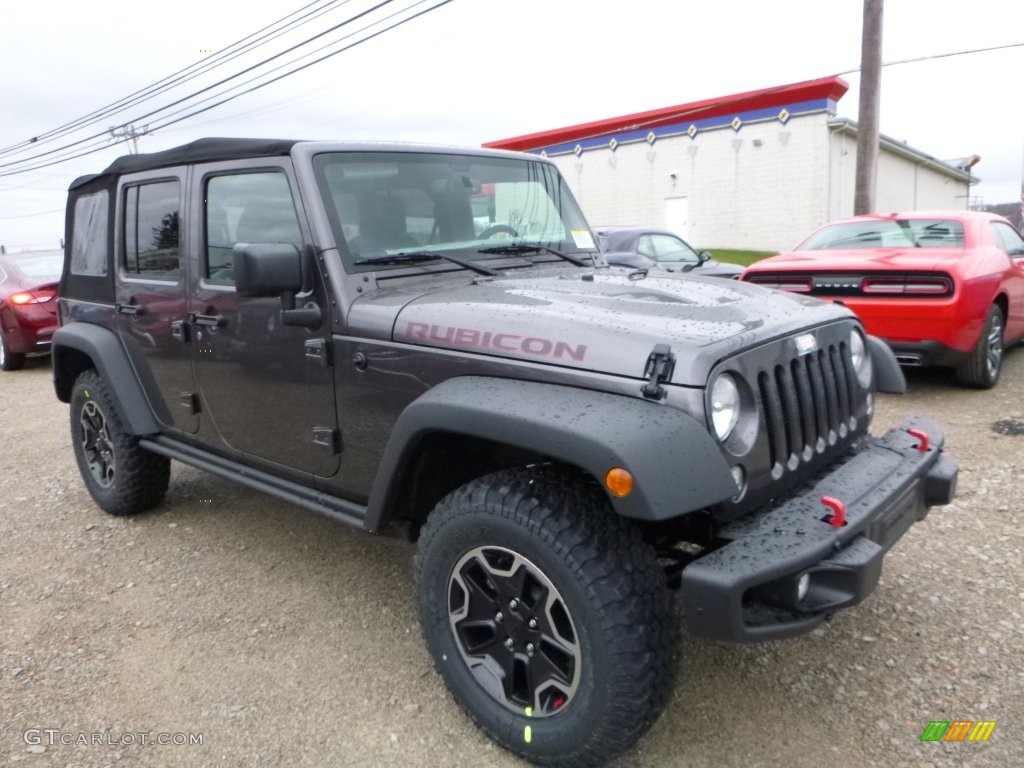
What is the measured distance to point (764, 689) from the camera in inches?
110

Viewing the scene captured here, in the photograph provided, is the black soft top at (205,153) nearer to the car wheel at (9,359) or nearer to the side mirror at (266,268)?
the side mirror at (266,268)

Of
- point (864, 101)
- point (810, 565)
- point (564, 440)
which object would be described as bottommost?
point (810, 565)

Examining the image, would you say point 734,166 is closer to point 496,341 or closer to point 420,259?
point 420,259

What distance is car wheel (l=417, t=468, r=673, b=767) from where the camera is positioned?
214cm

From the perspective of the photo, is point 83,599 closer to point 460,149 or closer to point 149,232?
point 149,232

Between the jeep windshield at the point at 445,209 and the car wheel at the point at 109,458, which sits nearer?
the jeep windshield at the point at 445,209

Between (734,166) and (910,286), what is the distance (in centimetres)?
1858

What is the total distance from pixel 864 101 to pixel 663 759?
35.5 feet

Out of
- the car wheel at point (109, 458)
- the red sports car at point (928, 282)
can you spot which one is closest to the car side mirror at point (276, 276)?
the car wheel at point (109, 458)

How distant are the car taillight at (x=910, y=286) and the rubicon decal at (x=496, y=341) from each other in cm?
457

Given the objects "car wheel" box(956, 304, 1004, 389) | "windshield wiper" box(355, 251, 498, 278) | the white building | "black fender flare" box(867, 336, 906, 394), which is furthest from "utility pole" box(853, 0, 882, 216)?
the white building

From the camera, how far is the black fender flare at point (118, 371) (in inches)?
161

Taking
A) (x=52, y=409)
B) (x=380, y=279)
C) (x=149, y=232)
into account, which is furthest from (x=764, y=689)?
(x=52, y=409)

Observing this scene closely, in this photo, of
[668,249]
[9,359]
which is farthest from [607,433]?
[9,359]
